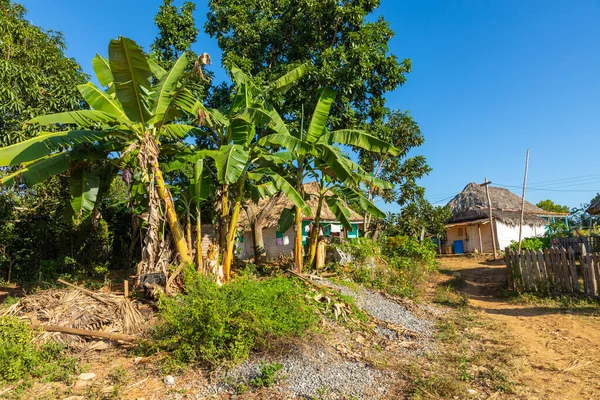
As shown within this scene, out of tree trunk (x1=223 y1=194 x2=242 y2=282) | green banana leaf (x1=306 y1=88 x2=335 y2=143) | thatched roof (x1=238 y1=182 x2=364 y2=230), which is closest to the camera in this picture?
tree trunk (x1=223 y1=194 x2=242 y2=282)

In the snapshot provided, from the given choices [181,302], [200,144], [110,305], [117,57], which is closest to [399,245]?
[200,144]

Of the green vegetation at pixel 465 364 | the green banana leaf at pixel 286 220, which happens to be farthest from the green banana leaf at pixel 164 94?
the green vegetation at pixel 465 364

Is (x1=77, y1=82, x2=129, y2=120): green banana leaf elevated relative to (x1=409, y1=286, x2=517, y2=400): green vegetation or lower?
elevated

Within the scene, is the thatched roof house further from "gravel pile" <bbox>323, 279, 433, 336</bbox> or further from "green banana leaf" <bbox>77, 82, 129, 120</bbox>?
"green banana leaf" <bbox>77, 82, 129, 120</bbox>

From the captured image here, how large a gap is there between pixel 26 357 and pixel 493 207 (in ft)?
92.2

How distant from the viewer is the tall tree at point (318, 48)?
38.3 ft

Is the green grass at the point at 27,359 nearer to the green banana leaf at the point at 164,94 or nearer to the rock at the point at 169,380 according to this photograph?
the rock at the point at 169,380

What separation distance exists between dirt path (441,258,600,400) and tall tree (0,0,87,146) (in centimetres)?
1058

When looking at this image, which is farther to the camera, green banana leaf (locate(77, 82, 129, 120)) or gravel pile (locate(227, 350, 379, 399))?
green banana leaf (locate(77, 82, 129, 120))

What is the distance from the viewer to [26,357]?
17.4 feet

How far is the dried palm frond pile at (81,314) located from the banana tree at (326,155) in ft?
14.1

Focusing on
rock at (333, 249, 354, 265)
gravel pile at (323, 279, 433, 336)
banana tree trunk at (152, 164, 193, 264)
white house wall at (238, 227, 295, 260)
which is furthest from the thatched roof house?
banana tree trunk at (152, 164, 193, 264)

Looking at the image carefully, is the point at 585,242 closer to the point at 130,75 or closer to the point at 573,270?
the point at 573,270

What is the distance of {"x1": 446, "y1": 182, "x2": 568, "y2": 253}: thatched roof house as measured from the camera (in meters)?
24.8
